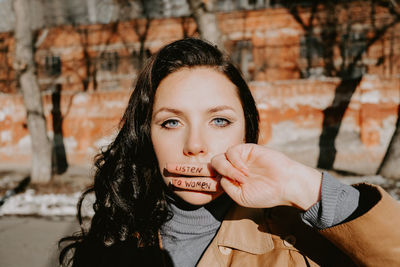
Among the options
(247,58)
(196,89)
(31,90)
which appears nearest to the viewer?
(196,89)

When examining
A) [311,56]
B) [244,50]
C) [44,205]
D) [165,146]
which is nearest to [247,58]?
[244,50]

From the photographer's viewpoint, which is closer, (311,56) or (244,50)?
(311,56)

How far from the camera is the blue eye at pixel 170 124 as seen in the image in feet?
5.00

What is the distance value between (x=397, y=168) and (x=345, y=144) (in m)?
2.49

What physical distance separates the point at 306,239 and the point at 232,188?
Answer: 43cm

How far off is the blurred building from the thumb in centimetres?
801

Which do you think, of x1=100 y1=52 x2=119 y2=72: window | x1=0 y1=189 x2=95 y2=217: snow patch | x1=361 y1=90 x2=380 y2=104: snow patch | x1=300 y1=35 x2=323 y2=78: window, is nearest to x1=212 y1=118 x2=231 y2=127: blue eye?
x1=0 y1=189 x2=95 y2=217: snow patch

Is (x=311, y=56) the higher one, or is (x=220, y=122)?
(x=220, y=122)

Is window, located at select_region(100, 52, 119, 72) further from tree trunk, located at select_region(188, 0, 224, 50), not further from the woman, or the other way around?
the woman

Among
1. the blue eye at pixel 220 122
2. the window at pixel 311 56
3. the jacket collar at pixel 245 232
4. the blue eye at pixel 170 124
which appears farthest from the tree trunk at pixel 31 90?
the window at pixel 311 56

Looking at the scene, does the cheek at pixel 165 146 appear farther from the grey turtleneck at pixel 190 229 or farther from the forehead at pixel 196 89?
the grey turtleneck at pixel 190 229

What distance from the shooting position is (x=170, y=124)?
1.55m

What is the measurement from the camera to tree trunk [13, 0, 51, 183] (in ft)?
22.5

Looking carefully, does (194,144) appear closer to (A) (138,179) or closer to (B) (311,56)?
(A) (138,179)
